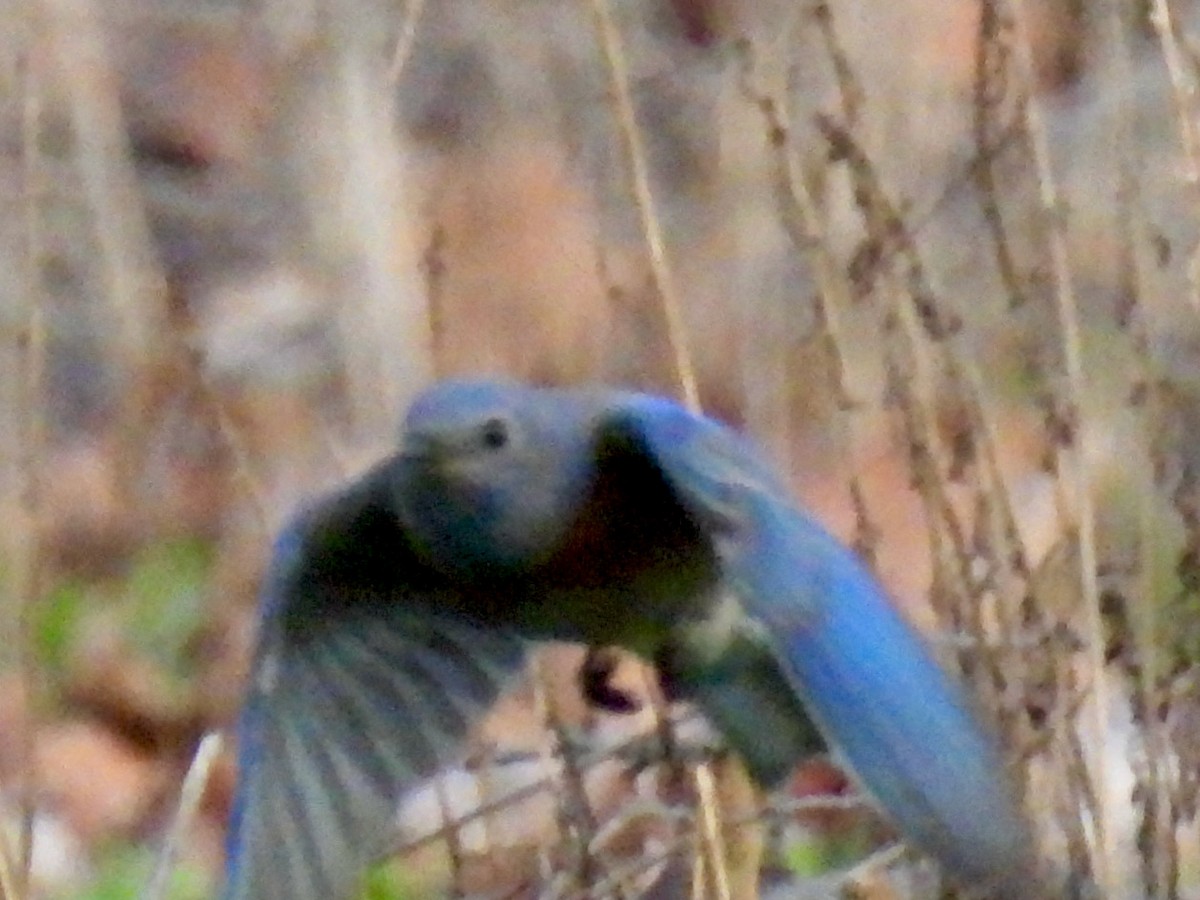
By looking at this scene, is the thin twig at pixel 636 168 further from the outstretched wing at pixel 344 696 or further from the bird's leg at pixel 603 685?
the bird's leg at pixel 603 685

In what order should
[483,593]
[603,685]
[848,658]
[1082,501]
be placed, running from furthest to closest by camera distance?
[603,685]
[483,593]
[1082,501]
[848,658]

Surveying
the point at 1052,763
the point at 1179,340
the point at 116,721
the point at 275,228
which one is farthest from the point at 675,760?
the point at 275,228

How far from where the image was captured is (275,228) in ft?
19.0

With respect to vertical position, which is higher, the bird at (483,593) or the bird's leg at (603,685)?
the bird at (483,593)

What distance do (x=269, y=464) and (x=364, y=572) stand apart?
2354mm

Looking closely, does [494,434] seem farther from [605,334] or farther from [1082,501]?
[605,334]

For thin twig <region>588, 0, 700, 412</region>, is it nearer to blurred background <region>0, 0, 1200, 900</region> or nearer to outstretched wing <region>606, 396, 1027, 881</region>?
blurred background <region>0, 0, 1200, 900</region>

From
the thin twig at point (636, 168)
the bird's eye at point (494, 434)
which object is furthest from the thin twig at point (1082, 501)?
the bird's eye at point (494, 434)

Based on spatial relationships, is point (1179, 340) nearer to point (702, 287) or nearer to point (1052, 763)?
point (1052, 763)

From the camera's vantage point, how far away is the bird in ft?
8.15

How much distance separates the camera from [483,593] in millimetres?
2699

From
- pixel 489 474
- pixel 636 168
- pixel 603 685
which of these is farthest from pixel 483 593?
pixel 636 168

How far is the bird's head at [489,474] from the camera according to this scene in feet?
8.34

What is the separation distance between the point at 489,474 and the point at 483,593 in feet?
0.54
